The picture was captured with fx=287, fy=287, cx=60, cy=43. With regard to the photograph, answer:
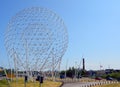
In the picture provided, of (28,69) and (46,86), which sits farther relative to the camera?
(28,69)

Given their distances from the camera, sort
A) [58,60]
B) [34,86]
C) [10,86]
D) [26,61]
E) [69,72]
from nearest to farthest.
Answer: [10,86] → [34,86] → [26,61] → [58,60] → [69,72]

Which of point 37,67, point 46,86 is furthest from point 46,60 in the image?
point 46,86

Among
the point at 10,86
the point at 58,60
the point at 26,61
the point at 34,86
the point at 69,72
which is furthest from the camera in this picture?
the point at 69,72

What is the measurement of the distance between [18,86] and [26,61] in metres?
18.3

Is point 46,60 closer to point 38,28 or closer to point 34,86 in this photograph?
point 38,28

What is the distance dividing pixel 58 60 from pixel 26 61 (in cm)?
915

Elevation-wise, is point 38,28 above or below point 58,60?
above

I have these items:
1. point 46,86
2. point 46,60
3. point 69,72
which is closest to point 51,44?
point 46,60

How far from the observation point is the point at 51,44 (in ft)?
225

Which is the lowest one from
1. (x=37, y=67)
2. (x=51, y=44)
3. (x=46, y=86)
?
(x=46, y=86)

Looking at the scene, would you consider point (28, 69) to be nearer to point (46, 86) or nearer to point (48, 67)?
point (48, 67)

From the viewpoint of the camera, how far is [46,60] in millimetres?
69375

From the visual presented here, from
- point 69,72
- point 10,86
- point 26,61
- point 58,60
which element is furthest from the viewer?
point 69,72

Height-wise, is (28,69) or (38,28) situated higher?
(38,28)
